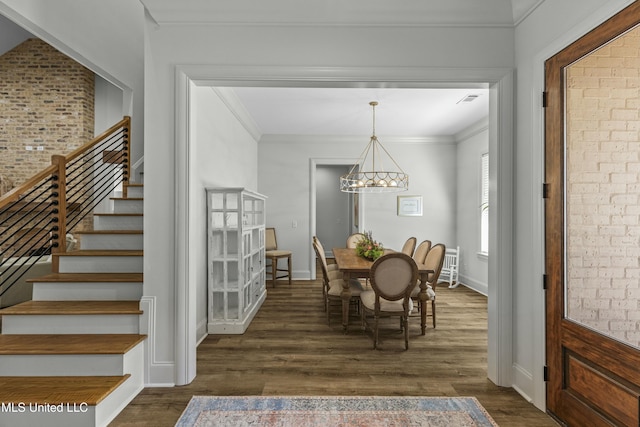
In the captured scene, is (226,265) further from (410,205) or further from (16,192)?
(410,205)

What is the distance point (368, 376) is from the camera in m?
2.56

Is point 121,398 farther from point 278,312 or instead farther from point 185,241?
point 278,312

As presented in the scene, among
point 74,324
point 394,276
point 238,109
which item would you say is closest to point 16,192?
point 74,324

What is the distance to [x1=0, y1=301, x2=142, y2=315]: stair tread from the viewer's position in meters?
2.40

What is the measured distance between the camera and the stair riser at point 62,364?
2107mm

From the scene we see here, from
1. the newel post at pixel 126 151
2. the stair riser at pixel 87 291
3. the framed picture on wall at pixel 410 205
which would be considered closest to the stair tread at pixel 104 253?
the stair riser at pixel 87 291

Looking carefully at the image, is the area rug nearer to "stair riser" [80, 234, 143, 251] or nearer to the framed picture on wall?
"stair riser" [80, 234, 143, 251]

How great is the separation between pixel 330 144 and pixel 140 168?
337 cm

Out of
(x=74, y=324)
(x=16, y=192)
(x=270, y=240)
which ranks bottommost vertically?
(x=74, y=324)

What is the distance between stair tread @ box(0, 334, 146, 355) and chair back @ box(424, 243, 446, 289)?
280 cm

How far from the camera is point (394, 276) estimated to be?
3012 mm

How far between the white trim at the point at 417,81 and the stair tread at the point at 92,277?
0.64 metres

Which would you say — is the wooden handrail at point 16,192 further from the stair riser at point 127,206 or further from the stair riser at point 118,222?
the stair riser at point 127,206

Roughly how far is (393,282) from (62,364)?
2505mm
